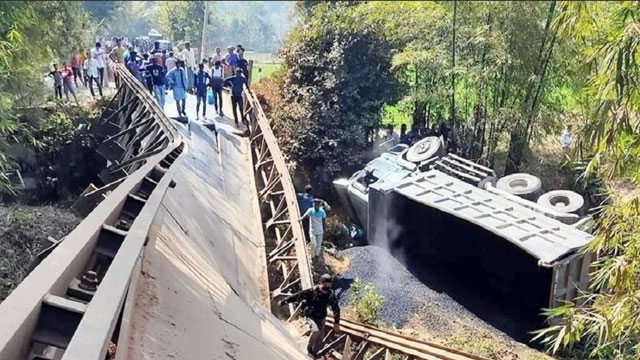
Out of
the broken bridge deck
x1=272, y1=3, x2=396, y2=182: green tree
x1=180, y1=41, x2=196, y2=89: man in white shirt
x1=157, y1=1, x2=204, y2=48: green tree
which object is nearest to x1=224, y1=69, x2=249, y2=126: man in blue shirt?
x1=272, y1=3, x2=396, y2=182: green tree

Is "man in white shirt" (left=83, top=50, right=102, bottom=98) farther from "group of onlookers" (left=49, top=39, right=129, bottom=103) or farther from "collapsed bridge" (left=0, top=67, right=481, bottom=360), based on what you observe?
"collapsed bridge" (left=0, top=67, right=481, bottom=360)

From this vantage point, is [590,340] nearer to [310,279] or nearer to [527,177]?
[310,279]

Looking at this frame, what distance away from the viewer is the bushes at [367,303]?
28.3ft

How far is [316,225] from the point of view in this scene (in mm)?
10203

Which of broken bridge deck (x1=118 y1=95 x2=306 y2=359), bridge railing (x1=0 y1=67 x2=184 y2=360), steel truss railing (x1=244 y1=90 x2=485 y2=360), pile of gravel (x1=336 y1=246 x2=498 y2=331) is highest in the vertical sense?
bridge railing (x1=0 y1=67 x2=184 y2=360)

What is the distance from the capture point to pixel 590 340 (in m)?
7.93

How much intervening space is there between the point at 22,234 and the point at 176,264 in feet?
16.8

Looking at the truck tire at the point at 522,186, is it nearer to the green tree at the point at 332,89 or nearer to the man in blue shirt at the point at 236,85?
the green tree at the point at 332,89

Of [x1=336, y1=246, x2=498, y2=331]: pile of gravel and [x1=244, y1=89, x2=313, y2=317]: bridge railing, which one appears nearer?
[x1=244, y1=89, x2=313, y2=317]: bridge railing

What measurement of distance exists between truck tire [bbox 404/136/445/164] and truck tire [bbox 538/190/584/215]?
8.35 feet

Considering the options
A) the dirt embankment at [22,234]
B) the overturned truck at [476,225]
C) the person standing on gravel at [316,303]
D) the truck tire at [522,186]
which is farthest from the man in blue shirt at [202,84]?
the person standing on gravel at [316,303]

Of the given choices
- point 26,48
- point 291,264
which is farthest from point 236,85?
point 291,264

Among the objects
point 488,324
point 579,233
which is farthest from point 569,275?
point 488,324

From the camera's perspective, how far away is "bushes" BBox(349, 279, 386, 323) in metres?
8.62
